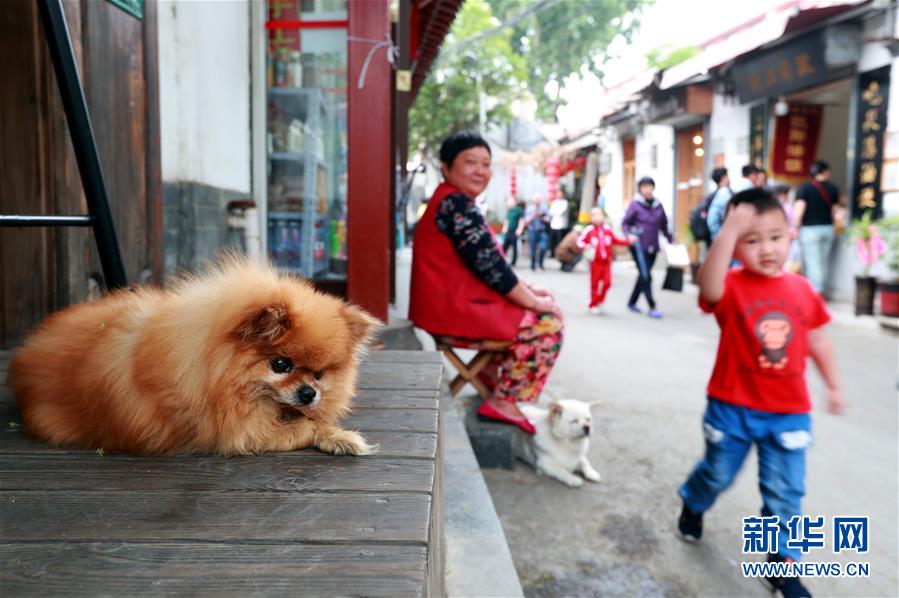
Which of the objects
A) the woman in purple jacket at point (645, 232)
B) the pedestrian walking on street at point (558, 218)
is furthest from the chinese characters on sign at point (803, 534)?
the pedestrian walking on street at point (558, 218)

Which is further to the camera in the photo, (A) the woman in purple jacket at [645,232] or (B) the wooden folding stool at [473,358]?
(A) the woman in purple jacket at [645,232]

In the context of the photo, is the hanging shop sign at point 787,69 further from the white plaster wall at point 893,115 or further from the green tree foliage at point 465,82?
the green tree foliage at point 465,82

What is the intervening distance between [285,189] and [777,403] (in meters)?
3.63

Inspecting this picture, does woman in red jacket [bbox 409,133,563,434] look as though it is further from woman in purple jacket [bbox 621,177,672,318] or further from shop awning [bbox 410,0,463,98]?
woman in purple jacket [bbox 621,177,672,318]

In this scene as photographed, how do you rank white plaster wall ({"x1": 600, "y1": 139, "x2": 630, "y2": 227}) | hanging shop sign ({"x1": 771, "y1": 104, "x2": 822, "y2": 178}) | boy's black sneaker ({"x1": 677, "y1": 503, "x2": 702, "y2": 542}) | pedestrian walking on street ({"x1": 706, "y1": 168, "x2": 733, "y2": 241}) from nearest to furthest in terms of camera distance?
1. boy's black sneaker ({"x1": 677, "y1": 503, "x2": 702, "y2": 542})
2. pedestrian walking on street ({"x1": 706, "y1": 168, "x2": 733, "y2": 241})
3. hanging shop sign ({"x1": 771, "y1": 104, "x2": 822, "y2": 178})
4. white plaster wall ({"x1": 600, "y1": 139, "x2": 630, "y2": 227})

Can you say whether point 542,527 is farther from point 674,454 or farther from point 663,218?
point 663,218

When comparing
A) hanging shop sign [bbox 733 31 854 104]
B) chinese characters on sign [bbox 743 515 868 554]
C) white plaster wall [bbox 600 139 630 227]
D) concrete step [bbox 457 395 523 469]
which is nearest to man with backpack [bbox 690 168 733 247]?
hanging shop sign [bbox 733 31 854 104]

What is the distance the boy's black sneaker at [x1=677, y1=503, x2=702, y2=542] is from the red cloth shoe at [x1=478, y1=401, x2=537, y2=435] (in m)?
0.95

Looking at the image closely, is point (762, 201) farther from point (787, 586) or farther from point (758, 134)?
point (758, 134)

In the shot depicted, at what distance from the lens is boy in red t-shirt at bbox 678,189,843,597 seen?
8.01 feet

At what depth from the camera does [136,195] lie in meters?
2.93

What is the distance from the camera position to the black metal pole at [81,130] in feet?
5.89

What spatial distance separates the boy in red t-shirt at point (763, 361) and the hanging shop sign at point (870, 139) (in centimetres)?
741

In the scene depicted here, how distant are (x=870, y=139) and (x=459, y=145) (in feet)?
25.1
